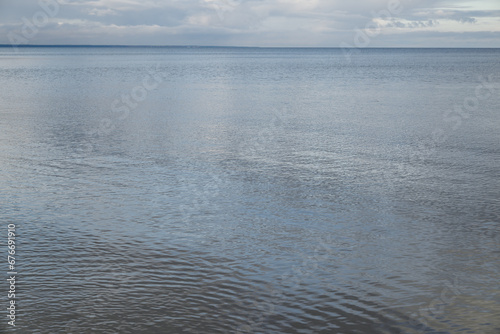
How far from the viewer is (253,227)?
43.5 ft

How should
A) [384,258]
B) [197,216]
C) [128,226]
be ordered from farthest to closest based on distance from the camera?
1. [197,216]
2. [128,226]
3. [384,258]

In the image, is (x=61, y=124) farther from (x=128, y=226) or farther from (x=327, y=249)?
(x=327, y=249)

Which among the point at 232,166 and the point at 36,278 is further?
the point at 232,166

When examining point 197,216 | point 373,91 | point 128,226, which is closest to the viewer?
point 128,226

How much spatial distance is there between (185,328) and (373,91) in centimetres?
4443

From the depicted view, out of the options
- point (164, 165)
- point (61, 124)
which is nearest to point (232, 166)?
point (164, 165)

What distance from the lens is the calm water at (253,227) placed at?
8953 millimetres

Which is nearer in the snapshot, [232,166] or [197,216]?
[197,216]

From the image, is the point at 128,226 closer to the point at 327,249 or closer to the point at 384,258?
the point at 327,249

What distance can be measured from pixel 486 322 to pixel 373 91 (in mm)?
43149

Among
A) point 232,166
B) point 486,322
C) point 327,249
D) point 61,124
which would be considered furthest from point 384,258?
point 61,124

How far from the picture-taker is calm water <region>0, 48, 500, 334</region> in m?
8.95

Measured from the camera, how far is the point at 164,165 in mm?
19297

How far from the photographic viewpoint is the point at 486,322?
8.61 meters
